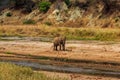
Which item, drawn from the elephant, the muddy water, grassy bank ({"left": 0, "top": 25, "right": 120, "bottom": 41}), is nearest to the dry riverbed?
the elephant

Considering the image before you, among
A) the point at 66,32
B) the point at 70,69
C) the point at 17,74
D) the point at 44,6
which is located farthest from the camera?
the point at 44,6

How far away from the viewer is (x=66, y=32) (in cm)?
5116

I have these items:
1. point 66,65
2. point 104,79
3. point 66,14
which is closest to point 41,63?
point 66,65

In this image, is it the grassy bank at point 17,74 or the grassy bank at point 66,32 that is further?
the grassy bank at point 66,32

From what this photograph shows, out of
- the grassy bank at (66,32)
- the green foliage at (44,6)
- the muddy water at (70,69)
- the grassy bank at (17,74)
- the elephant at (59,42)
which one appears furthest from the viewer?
the green foliage at (44,6)

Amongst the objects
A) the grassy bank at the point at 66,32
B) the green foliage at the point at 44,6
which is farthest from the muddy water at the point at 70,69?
the green foliage at the point at 44,6

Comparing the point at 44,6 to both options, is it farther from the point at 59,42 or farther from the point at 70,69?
the point at 70,69

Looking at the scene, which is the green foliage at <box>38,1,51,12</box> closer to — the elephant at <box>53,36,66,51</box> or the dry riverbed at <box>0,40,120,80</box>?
the dry riverbed at <box>0,40,120,80</box>

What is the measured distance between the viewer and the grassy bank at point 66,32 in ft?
152

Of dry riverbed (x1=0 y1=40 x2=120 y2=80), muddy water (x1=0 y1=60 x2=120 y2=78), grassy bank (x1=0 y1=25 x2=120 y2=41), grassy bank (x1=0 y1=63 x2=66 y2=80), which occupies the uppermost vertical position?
grassy bank (x1=0 y1=63 x2=66 y2=80)

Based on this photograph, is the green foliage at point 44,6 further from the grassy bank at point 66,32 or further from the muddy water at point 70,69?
the muddy water at point 70,69

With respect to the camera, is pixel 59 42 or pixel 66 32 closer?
pixel 59 42

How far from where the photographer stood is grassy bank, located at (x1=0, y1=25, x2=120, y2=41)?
46219 millimetres

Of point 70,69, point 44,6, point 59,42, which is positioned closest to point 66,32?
point 44,6
